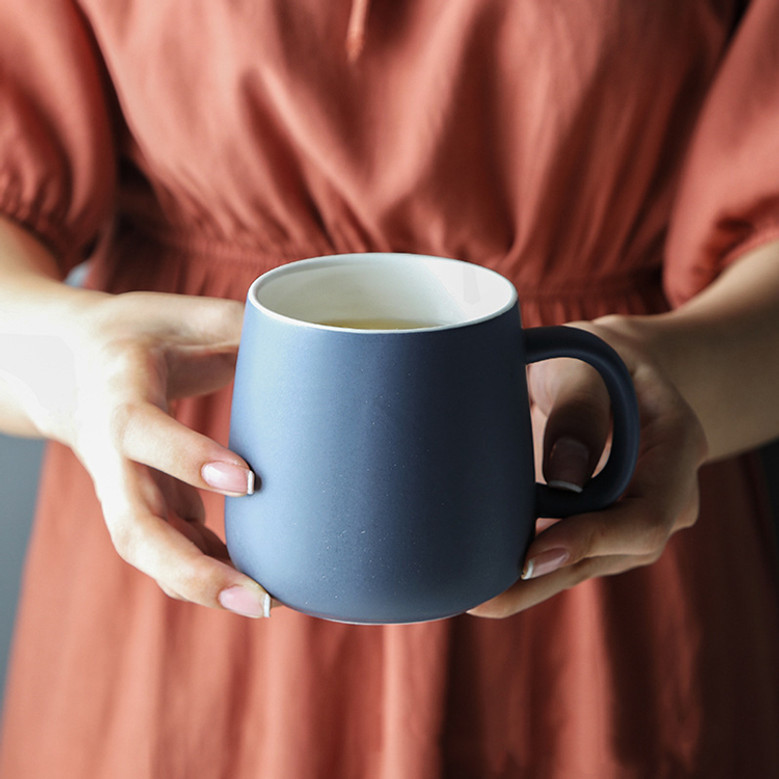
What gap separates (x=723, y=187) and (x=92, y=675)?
2.08 feet

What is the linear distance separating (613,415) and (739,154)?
1.05ft

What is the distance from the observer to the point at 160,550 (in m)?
0.44

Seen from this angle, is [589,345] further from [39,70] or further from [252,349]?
[39,70]

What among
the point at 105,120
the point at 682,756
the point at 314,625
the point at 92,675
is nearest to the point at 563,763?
the point at 682,756

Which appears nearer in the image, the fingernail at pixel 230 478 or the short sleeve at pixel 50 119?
the fingernail at pixel 230 478

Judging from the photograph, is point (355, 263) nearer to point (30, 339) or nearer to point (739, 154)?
point (30, 339)

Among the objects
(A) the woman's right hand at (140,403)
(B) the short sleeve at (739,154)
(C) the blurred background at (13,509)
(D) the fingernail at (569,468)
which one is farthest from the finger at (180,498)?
(C) the blurred background at (13,509)

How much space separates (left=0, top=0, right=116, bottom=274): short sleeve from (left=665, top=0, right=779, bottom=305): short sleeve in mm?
462

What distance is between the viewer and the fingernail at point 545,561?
431 millimetres

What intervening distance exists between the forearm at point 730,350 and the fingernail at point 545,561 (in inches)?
6.1

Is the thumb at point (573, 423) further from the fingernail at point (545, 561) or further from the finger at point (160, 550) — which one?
the finger at point (160, 550)

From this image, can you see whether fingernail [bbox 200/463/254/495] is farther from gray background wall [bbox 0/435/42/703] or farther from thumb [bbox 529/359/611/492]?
gray background wall [bbox 0/435/42/703]

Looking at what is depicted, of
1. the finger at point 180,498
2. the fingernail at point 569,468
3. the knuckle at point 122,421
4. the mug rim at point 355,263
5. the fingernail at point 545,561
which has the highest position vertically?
the mug rim at point 355,263

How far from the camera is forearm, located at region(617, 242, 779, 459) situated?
0.55m
